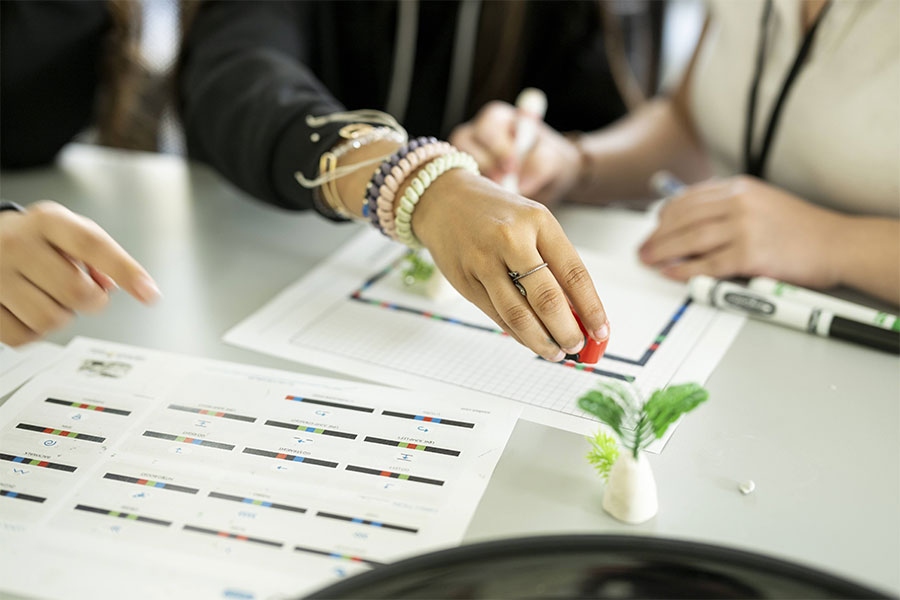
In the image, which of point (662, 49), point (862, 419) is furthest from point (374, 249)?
point (662, 49)

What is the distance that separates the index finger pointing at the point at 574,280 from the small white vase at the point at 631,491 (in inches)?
4.4

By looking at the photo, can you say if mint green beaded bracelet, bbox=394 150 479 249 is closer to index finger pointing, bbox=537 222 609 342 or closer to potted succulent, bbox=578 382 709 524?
index finger pointing, bbox=537 222 609 342

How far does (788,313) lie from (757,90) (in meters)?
0.29

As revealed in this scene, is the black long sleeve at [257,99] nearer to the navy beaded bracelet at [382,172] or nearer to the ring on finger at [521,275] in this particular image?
the navy beaded bracelet at [382,172]

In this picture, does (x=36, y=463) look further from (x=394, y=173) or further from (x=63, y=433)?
(x=394, y=173)

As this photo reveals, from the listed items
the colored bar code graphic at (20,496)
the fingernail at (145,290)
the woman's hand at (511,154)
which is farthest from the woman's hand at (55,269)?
the woman's hand at (511,154)

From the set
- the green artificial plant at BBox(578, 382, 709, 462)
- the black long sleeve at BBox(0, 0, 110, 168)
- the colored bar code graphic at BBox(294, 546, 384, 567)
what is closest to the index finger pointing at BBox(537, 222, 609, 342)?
the green artificial plant at BBox(578, 382, 709, 462)

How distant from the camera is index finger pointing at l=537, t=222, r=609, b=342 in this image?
56cm

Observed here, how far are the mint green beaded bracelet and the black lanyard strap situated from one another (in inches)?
14.3

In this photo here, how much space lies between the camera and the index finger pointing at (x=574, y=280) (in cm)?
56

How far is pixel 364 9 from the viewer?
1069 mm

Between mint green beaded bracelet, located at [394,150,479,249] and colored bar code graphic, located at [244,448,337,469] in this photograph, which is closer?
colored bar code graphic, located at [244,448,337,469]

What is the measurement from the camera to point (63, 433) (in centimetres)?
54

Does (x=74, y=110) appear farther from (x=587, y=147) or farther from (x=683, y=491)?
(x=683, y=491)
